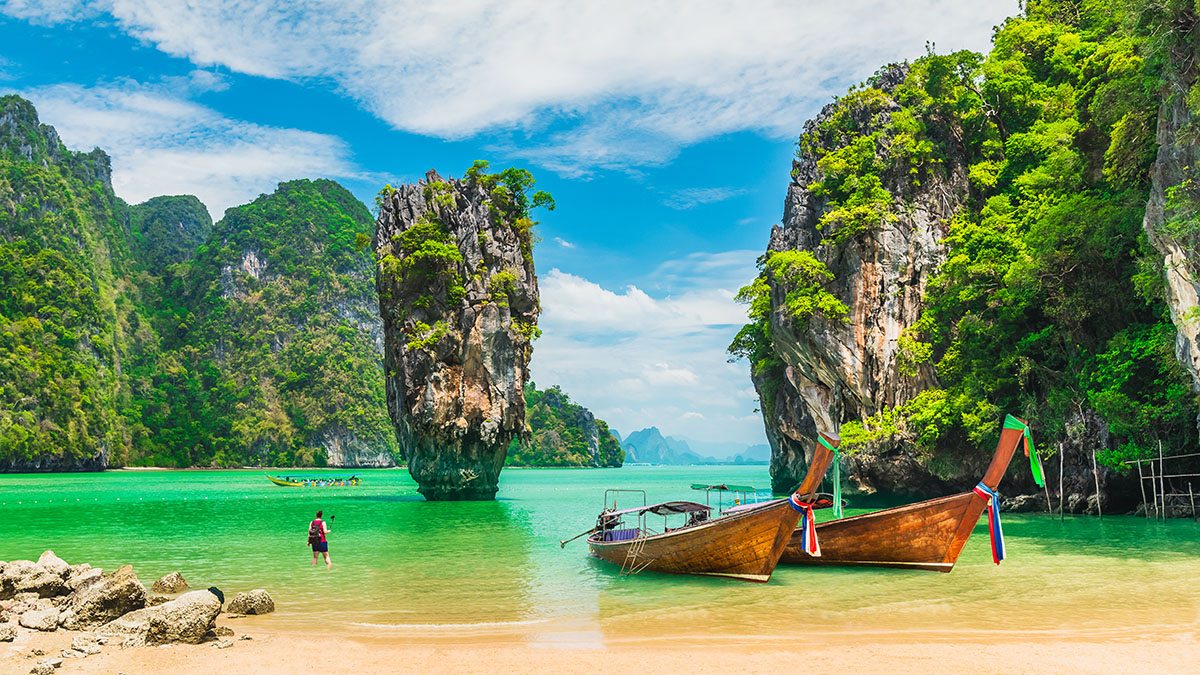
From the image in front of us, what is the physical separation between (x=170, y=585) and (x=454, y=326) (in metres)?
24.4

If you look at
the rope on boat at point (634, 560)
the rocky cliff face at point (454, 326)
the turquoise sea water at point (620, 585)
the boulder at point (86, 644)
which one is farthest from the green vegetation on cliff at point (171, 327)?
the boulder at point (86, 644)

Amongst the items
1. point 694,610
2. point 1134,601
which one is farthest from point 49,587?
point 1134,601

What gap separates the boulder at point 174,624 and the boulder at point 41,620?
2.86 ft

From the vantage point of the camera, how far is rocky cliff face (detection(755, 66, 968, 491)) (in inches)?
1166

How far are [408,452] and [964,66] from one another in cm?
3015

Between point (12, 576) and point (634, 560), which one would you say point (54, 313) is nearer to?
point (12, 576)

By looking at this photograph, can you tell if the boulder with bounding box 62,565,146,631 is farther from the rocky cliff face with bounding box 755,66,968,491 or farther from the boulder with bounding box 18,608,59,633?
the rocky cliff face with bounding box 755,66,968,491

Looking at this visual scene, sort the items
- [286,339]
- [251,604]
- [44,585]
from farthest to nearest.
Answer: [286,339] → [44,585] → [251,604]

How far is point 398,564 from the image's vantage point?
16422 millimetres

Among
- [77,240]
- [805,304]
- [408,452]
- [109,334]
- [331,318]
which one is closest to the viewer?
[805,304]

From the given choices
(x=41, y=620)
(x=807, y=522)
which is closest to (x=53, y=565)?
(x=41, y=620)

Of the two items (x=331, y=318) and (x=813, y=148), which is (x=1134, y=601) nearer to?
(x=813, y=148)

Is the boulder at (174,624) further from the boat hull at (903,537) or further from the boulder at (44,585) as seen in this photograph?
the boat hull at (903,537)

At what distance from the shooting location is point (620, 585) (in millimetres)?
13672
